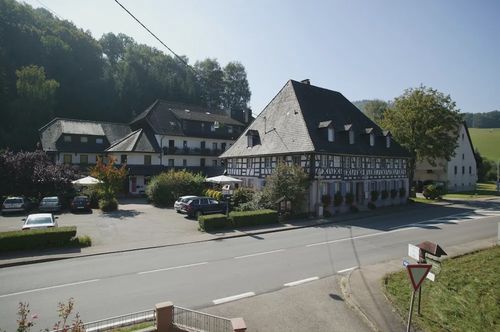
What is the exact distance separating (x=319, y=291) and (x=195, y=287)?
4223 mm

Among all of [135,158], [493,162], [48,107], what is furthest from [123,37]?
[493,162]

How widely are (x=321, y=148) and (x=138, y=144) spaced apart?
1000 inches

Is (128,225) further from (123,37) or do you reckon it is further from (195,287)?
(123,37)

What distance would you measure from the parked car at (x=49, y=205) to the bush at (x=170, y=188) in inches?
335

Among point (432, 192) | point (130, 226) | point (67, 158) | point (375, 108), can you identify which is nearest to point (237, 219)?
point (130, 226)

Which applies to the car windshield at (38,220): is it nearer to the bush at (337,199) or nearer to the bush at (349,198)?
the bush at (337,199)

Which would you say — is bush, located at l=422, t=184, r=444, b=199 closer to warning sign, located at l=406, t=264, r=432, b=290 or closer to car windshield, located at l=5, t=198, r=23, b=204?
warning sign, located at l=406, t=264, r=432, b=290

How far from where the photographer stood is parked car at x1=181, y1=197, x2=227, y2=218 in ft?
87.9

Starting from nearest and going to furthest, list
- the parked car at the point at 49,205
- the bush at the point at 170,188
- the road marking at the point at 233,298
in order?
1. the road marking at the point at 233,298
2. the parked car at the point at 49,205
3. the bush at the point at 170,188

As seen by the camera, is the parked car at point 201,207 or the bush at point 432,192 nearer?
the parked car at point 201,207

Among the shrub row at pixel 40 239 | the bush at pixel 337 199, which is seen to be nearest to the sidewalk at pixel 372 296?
the shrub row at pixel 40 239

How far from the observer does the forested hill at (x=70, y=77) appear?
5291 cm

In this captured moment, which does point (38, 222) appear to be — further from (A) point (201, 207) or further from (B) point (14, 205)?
(B) point (14, 205)

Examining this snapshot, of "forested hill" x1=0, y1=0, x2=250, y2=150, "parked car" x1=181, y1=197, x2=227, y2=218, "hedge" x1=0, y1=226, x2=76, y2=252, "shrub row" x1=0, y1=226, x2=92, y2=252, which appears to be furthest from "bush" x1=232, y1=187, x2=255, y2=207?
"forested hill" x1=0, y1=0, x2=250, y2=150
